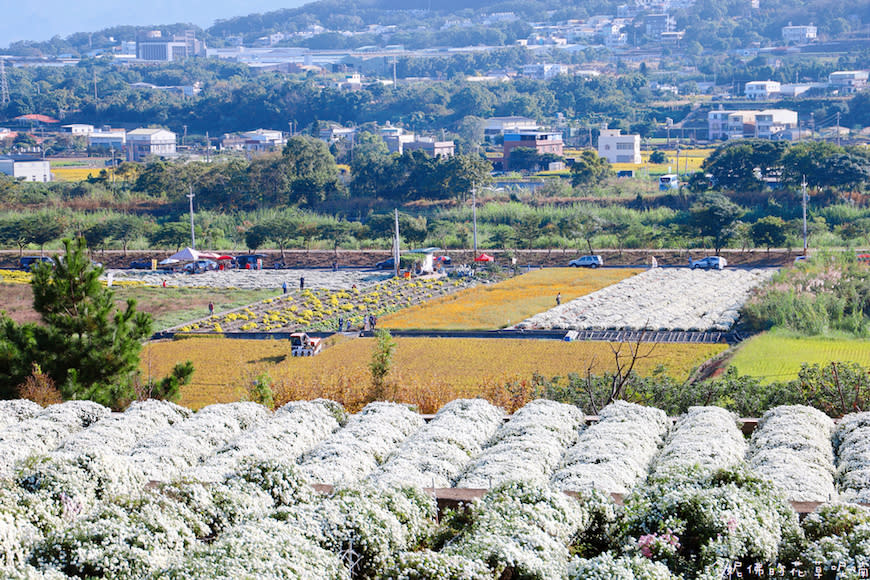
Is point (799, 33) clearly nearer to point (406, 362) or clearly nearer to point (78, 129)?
point (78, 129)

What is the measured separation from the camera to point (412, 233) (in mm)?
49375

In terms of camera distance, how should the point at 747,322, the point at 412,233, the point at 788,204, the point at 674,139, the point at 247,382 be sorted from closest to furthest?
the point at 247,382 → the point at 747,322 → the point at 412,233 → the point at 788,204 → the point at 674,139

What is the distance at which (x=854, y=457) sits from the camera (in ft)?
36.4

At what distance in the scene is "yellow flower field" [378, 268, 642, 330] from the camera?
3212 centimetres

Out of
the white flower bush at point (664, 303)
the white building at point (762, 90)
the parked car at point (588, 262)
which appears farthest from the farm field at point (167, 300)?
the white building at point (762, 90)

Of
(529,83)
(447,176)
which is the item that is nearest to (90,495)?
(447,176)

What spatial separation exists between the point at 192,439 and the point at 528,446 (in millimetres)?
3609

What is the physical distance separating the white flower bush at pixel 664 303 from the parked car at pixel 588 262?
119 inches

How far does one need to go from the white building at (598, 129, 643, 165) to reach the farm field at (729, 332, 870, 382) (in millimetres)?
59372

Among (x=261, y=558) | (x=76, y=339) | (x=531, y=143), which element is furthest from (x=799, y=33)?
(x=261, y=558)

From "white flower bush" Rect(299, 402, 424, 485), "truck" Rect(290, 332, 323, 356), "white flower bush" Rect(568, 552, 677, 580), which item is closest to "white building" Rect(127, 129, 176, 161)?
"truck" Rect(290, 332, 323, 356)

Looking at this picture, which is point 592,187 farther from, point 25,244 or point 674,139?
→ point 674,139

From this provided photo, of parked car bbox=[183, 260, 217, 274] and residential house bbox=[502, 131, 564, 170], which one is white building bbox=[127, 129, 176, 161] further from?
parked car bbox=[183, 260, 217, 274]

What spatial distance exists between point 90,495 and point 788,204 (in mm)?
49378
